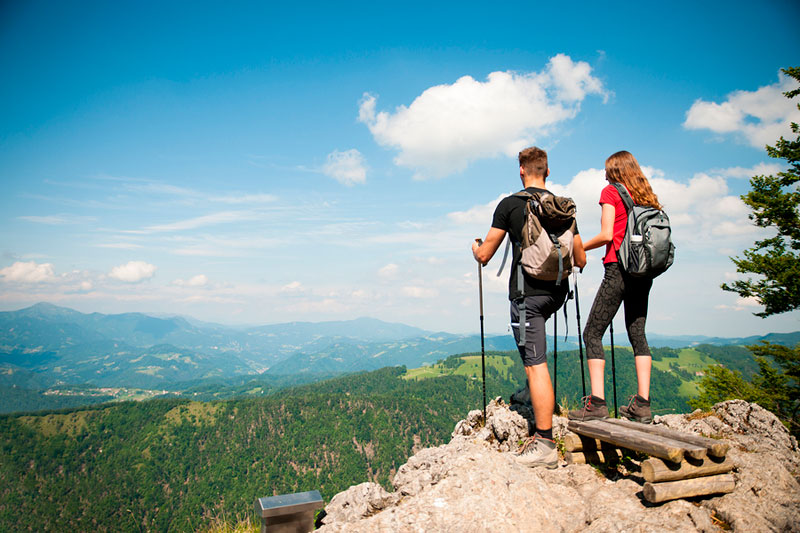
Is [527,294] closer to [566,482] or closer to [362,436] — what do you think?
[566,482]

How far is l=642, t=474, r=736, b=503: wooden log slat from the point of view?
3312mm

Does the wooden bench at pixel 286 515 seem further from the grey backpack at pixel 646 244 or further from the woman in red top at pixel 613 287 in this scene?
the grey backpack at pixel 646 244

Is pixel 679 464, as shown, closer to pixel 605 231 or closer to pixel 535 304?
pixel 535 304

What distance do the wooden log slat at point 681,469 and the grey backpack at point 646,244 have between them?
1.93 metres

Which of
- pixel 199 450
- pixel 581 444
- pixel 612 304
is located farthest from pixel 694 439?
pixel 199 450

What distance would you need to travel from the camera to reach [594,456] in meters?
4.70

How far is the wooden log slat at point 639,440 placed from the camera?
3.26m

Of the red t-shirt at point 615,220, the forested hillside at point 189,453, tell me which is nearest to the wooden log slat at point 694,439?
the red t-shirt at point 615,220

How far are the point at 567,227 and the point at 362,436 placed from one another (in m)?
194

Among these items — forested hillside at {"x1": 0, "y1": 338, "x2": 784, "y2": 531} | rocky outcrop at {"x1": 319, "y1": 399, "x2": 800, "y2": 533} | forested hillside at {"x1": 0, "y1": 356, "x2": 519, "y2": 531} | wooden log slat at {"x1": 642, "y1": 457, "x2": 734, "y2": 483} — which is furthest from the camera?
forested hillside at {"x1": 0, "y1": 338, "x2": 784, "y2": 531}

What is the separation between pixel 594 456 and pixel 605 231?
8.79 ft


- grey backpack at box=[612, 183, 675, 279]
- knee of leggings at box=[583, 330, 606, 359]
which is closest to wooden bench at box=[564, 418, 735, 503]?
knee of leggings at box=[583, 330, 606, 359]

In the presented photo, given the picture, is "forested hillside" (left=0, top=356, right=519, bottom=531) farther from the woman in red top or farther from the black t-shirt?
the black t-shirt

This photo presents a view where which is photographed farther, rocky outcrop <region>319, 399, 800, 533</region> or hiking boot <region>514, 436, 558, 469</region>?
hiking boot <region>514, 436, 558, 469</region>
